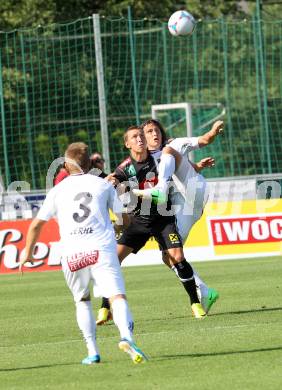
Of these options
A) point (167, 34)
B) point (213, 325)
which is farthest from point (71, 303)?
point (167, 34)

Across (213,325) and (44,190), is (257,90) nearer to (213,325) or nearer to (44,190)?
(44,190)

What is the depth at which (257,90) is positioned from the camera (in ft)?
93.9

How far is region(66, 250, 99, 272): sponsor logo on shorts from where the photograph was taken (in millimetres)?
9695

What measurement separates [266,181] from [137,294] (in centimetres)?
913

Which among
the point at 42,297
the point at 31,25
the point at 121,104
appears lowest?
the point at 42,297

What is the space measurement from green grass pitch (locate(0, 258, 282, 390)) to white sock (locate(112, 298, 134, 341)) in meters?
0.30

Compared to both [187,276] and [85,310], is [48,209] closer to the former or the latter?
[85,310]

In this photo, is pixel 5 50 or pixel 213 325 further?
pixel 5 50

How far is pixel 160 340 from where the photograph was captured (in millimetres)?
11375

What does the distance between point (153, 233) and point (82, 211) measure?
12.7 ft

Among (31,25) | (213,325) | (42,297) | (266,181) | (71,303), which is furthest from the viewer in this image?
(31,25)

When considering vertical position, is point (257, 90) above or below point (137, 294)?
above

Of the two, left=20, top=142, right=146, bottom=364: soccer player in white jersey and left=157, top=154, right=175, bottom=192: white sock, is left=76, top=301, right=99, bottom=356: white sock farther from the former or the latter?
left=157, top=154, right=175, bottom=192: white sock

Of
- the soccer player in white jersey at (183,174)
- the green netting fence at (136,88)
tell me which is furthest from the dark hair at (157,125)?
the green netting fence at (136,88)
